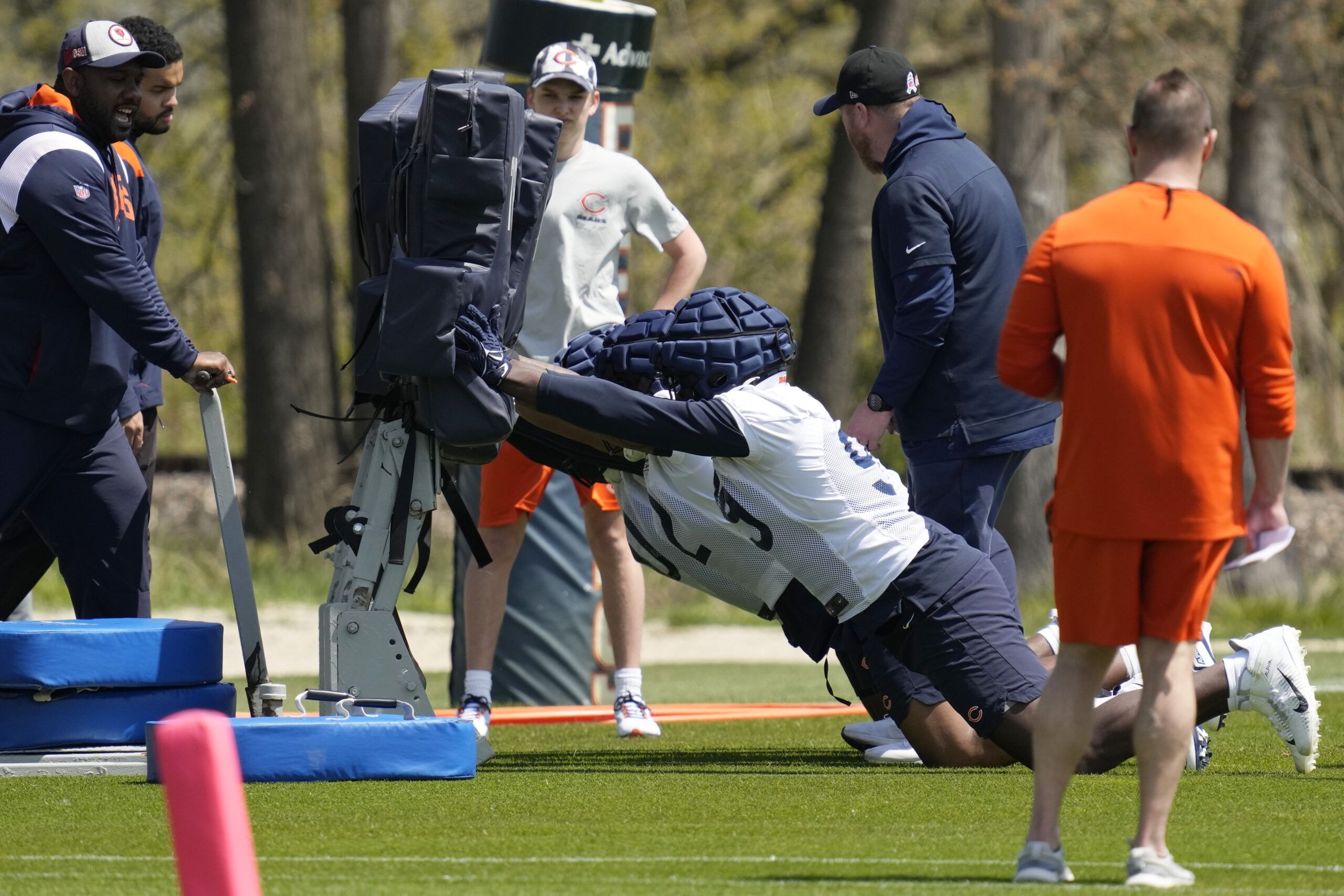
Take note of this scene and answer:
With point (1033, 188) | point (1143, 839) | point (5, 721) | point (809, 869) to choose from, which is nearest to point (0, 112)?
point (5, 721)

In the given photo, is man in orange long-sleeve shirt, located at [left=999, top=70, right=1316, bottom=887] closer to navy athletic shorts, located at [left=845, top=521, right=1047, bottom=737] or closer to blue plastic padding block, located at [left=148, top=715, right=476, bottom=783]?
navy athletic shorts, located at [left=845, top=521, right=1047, bottom=737]

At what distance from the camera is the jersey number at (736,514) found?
5.16 m

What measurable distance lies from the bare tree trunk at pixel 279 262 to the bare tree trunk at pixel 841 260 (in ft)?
14.8

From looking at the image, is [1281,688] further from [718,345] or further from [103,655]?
[103,655]

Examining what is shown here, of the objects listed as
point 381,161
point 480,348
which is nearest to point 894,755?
point 480,348

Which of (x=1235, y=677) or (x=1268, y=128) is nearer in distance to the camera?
(x=1235, y=677)

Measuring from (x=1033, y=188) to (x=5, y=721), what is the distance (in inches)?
484

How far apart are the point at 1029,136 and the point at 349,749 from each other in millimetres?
12673

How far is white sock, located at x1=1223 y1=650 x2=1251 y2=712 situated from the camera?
5.37 metres

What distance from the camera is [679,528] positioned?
17.3ft

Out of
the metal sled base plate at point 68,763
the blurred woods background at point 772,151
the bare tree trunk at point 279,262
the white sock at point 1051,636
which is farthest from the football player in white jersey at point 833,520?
the bare tree trunk at point 279,262

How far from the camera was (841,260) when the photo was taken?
19.0 m

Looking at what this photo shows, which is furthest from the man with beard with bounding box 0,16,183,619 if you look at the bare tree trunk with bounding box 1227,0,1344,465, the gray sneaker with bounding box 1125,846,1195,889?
the bare tree trunk with bounding box 1227,0,1344,465

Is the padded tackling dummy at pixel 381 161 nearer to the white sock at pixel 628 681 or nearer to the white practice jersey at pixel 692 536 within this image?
the white practice jersey at pixel 692 536
